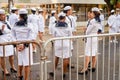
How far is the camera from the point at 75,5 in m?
36.4

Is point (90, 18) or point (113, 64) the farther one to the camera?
point (90, 18)

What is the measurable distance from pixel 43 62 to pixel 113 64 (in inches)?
75.3

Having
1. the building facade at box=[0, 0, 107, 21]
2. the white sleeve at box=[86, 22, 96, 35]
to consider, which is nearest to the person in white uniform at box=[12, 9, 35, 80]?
the white sleeve at box=[86, 22, 96, 35]

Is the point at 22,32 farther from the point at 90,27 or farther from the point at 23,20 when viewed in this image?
the point at 90,27

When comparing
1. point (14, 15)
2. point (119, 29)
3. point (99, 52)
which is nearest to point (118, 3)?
point (119, 29)

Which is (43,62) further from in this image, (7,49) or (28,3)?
(28,3)

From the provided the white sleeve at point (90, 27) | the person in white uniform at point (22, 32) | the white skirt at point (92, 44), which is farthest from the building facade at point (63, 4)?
the white skirt at point (92, 44)

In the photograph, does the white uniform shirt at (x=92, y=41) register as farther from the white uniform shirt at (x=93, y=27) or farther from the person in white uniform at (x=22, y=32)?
the person in white uniform at (x=22, y=32)

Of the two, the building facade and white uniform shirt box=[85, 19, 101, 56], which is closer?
white uniform shirt box=[85, 19, 101, 56]

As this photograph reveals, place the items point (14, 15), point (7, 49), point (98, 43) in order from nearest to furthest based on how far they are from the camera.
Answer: point (98, 43), point (7, 49), point (14, 15)

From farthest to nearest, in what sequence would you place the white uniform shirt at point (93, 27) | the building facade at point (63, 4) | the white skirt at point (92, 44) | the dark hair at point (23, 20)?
the building facade at point (63, 4), the white uniform shirt at point (93, 27), the dark hair at point (23, 20), the white skirt at point (92, 44)

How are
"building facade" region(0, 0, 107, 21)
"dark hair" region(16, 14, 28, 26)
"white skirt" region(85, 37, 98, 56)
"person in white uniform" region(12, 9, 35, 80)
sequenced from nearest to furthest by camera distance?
1. "white skirt" region(85, 37, 98, 56)
2. "person in white uniform" region(12, 9, 35, 80)
3. "dark hair" region(16, 14, 28, 26)
4. "building facade" region(0, 0, 107, 21)

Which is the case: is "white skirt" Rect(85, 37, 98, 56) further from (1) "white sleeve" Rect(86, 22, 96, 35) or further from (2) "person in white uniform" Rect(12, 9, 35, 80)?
(1) "white sleeve" Rect(86, 22, 96, 35)

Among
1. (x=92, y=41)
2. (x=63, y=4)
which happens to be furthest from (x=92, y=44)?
(x=63, y=4)
